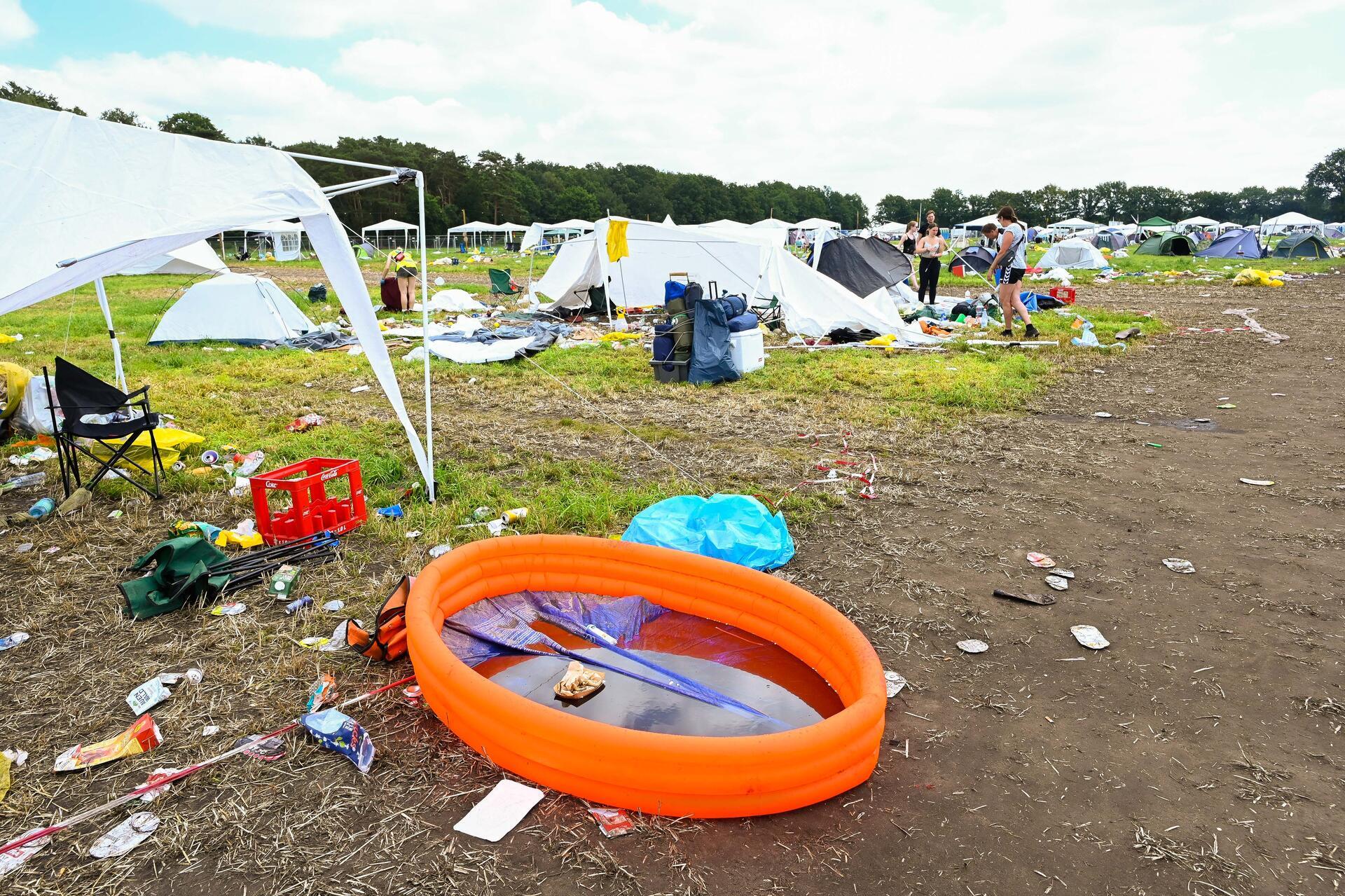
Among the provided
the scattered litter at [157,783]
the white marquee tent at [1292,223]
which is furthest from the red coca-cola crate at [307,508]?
the white marquee tent at [1292,223]

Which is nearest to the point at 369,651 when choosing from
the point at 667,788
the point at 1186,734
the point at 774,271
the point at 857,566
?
the point at 667,788

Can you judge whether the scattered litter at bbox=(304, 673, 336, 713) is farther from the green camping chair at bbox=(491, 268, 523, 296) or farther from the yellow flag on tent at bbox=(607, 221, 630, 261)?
the green camping chair at bbox=(491, 268, 523, 296)

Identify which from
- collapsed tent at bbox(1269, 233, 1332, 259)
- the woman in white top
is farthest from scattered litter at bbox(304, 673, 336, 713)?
collapsed tent at bbox(1269, 233, 1332, 259)

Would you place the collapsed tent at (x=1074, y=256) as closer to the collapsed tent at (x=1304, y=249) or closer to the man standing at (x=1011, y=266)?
the collapsed tent at (x=1304, y=249)

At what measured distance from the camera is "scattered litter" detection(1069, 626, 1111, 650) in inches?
133

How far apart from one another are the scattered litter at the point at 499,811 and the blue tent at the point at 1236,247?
35.3 metres

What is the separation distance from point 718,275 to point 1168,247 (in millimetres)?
29474

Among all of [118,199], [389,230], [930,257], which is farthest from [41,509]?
[389,230]

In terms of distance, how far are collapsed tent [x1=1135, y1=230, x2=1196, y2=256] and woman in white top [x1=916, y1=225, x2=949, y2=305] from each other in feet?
79.7

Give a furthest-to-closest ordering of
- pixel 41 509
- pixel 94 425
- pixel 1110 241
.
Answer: pixel 1110 241 → pixel 94 425 → pixel 41 509

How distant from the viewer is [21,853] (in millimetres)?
2252

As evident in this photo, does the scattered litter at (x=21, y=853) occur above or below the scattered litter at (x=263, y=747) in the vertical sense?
below

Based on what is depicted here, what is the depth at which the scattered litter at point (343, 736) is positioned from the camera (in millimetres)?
2660

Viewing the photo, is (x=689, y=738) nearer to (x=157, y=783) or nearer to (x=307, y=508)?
(x=157, y=783)
